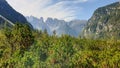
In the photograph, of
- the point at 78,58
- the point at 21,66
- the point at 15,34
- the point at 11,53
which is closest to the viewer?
the point at 21,66

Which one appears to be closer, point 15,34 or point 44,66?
point 44,66

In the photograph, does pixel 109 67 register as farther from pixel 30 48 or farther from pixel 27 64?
pixel 30 48

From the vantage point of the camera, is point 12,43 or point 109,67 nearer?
point 109,67

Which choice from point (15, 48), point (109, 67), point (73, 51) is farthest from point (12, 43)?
point (109, 67)

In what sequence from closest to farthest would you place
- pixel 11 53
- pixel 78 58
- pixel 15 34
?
pixel 78 58
pixel 11 53
pixel 15 34

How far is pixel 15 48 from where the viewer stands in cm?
16562

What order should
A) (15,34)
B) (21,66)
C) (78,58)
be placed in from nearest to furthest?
(21,66) < (78,58) < (15,34)

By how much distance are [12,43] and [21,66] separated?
41.1 metres

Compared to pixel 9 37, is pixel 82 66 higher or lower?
lower

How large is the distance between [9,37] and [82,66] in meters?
57.7

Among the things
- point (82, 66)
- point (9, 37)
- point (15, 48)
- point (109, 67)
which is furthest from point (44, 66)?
point (9, 37)

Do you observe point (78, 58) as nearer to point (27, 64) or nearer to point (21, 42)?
point (27, 64)

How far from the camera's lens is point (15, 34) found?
172 metres

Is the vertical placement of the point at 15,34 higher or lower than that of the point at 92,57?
higher
